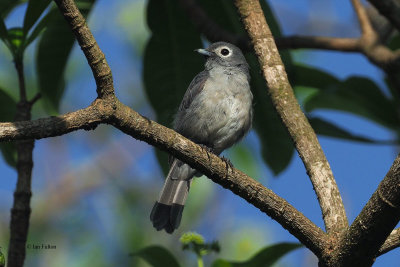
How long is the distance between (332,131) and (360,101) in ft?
1.46

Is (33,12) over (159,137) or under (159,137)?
over

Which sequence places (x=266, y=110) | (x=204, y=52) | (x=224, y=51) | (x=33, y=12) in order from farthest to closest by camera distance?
(x=224, y=51) → (x=204, y=52) → (x=266, y=110) → (x=33, y=12)

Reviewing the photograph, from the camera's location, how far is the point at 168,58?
597cm

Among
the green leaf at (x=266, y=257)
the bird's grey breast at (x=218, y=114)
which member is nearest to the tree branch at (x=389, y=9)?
the bird's grey breast at (x=218, y=114)

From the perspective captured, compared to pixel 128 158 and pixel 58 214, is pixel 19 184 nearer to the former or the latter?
pixel 58 214

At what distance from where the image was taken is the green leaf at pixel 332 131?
18.1 feet

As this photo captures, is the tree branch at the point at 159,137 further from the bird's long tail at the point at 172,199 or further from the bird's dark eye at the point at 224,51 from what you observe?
the bird's dark eye at the point at 224,51

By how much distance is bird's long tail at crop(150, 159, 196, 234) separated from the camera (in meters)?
5.52

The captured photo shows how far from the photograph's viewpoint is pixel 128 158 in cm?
935

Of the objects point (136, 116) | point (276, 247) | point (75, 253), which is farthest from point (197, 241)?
point (75, 253)

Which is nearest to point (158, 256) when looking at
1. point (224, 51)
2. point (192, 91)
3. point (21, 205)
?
point (21, 205)

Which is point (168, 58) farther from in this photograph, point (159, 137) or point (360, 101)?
point (159, 137)

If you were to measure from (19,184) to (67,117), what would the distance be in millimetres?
1118

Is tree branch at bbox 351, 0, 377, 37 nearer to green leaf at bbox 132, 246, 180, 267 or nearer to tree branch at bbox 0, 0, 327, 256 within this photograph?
tree branch at bbox 0, 0, 327, 256
